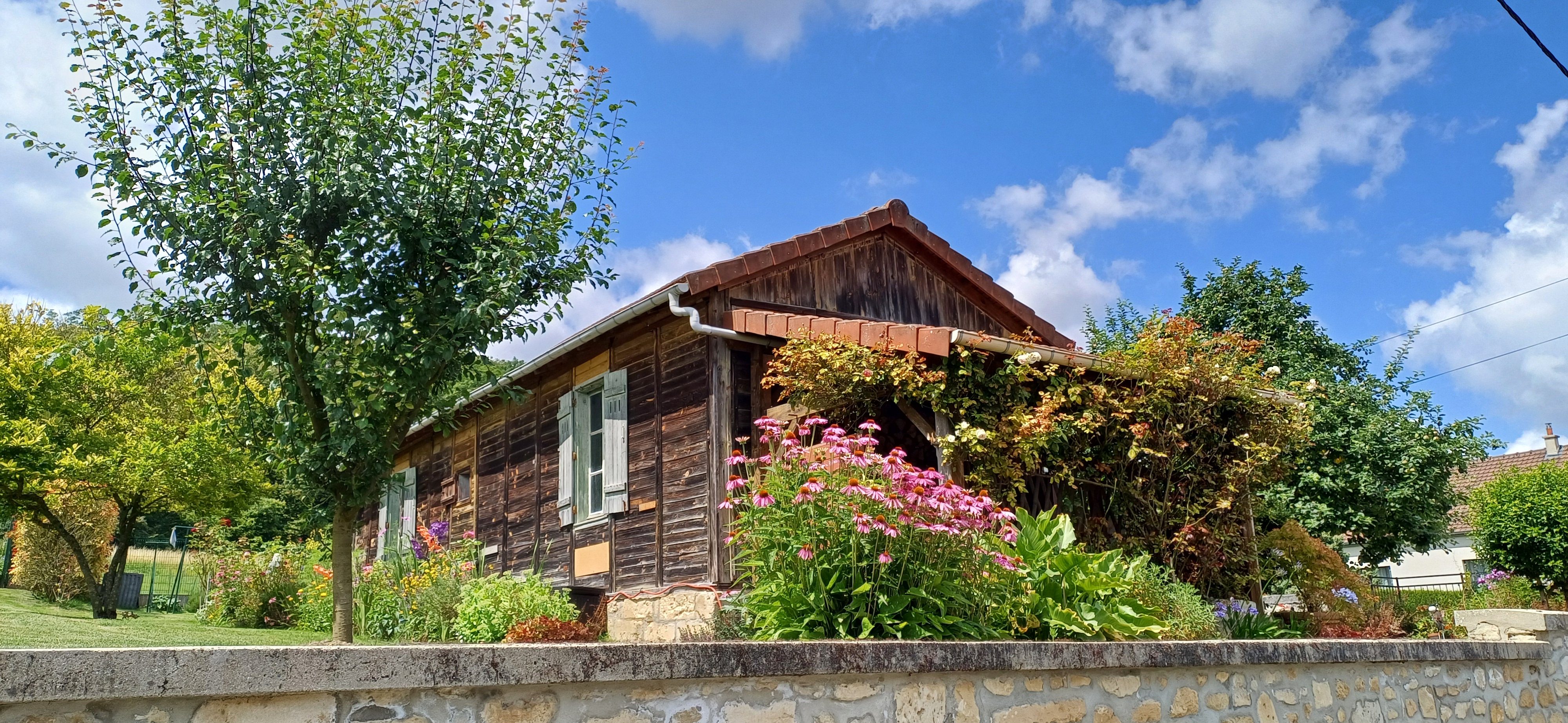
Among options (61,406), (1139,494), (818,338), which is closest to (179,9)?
(818,338)

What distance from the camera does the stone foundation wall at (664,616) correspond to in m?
7.55

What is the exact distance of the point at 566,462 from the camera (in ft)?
32.7

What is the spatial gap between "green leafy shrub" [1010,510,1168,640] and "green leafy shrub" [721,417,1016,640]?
9.1 inches

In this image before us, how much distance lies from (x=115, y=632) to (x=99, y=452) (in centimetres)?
691

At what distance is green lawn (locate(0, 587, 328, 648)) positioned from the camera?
276 inches

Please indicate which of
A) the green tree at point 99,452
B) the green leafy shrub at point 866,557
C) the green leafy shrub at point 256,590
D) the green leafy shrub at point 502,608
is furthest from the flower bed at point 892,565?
the green tree at point 99,452

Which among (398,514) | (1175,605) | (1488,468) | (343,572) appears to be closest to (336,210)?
(343,572)

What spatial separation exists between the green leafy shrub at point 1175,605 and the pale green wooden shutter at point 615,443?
175 inches

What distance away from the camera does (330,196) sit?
19.0 ft

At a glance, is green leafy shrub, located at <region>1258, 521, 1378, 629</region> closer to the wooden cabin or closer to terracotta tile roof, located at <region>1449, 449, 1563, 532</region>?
the wooden cabin

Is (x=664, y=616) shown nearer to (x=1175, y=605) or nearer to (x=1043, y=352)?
(x=1043, y=352)

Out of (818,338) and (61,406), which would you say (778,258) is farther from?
(61,406)

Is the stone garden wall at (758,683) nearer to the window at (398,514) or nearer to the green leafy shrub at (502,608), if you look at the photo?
the green leafy shrub at (502,608)

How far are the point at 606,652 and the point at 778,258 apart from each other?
6328mm
